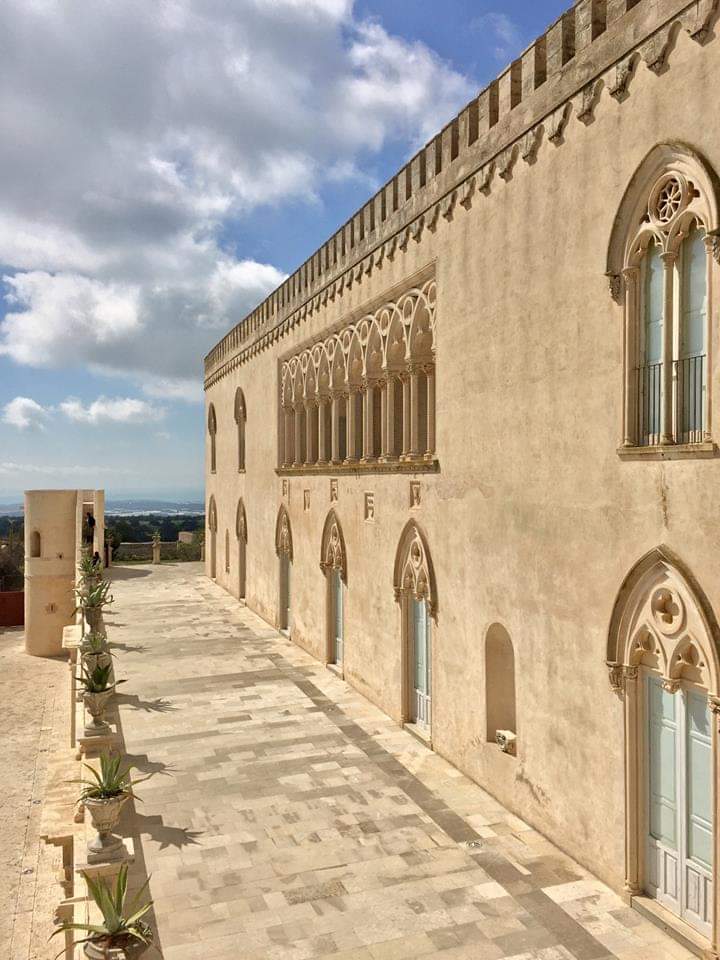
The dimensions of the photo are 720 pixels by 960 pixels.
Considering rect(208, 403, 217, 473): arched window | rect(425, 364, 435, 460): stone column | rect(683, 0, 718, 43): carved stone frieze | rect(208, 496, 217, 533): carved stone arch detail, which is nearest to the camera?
rect(683, 0, 718, 43): carved stone frieze

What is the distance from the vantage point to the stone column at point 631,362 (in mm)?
7273

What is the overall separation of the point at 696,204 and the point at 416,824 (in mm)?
7352

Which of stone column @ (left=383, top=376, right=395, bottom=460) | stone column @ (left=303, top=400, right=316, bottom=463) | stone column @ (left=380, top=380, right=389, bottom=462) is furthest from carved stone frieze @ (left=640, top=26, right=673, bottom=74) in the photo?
stone column @ (left=303, top=400, right=316, bottom=463)

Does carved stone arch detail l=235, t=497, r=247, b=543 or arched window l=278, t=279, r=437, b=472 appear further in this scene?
carved stone arch detail l=235, t=497, r=247, b=543

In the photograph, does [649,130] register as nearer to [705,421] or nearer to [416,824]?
[705,421]

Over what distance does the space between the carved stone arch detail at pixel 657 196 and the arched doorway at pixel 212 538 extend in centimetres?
2665

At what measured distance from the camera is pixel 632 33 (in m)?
7.15

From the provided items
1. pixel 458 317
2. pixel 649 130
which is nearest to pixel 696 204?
pixel 649 130

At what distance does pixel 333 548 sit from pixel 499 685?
6980 millimetres

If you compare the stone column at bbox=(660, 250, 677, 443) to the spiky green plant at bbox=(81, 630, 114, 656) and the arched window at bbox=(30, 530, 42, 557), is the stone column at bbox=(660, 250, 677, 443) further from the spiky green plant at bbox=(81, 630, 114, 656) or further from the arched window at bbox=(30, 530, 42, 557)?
the arched window at bbox=(30, 530, 42, 557)

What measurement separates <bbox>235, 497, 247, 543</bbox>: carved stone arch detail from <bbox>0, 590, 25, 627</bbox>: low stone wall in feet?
45.5

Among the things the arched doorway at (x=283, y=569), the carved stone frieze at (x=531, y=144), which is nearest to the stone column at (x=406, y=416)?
the carved stone frieze at (x=531, y=144)

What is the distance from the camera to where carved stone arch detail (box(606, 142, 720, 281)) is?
20.6ft

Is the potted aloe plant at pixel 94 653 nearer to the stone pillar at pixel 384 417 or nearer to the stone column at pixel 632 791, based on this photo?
the stone pillar at pixel 384 417
